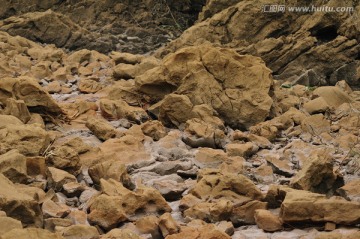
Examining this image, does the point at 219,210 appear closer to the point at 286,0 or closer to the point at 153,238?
the point at 153,238

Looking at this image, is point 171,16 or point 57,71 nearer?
point 57,71

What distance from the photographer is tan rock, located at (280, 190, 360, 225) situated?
4000mm

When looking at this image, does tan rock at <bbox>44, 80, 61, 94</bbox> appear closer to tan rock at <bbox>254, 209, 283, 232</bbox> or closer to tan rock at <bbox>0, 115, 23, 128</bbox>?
tan rock at <bbox>0, 115, 23, 128</bbox>

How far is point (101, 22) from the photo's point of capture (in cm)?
1617

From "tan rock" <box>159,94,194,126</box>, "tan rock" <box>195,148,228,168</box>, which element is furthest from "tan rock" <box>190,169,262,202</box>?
"tan rock" <box>159,94,194,126</box>

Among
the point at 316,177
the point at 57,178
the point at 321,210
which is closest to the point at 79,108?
the point at 57,178

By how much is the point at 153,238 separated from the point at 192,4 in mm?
12996

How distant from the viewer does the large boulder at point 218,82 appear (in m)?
7.41

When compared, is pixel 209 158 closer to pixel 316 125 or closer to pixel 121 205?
pixel 121 205

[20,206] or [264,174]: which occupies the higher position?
[20,206]

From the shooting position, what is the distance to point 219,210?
4.19 meters

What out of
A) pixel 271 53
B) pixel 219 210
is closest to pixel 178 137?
pixel 219 210

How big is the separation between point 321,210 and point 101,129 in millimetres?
3069

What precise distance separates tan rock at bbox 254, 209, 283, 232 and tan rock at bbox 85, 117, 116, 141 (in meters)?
2.63
